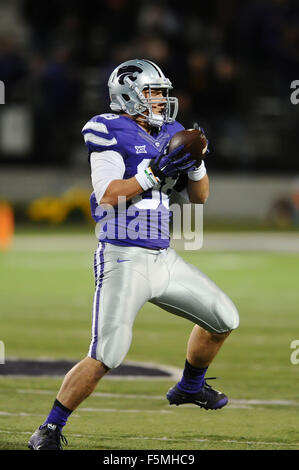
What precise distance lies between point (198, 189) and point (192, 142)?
1.43 feet

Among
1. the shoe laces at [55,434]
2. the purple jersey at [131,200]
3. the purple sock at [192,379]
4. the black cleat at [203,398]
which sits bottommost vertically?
→ the black cleat at [203,398]

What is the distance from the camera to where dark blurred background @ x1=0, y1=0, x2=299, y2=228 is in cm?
1750

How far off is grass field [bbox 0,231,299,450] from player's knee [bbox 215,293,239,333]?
1.56ft

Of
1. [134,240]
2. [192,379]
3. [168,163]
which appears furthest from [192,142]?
[192,379]

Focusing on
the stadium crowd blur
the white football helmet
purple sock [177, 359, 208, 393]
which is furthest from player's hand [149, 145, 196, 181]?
the stadium crowd blur

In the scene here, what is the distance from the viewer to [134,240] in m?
5.09

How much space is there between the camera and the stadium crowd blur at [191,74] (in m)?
17.5

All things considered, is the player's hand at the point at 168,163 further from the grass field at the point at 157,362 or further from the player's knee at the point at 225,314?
the grass field at the point at 157,362

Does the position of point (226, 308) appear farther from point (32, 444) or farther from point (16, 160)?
point (16, 160)

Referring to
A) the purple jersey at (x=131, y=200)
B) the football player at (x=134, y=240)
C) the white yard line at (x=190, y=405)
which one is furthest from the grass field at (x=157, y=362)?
the purple jersey at (x=131, y=200)

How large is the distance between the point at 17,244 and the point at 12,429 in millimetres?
9855

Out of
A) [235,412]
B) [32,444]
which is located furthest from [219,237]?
[32,444]

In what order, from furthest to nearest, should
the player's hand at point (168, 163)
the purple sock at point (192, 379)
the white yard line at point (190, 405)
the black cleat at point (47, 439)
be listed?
1. the white yard line at point (190, 405)
2. the purple sock at point (192, 379)
3. the player's hand at point (168, 163)
4. the black cleat at point (47, 439)

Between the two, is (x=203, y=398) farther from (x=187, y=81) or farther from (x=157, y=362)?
(x=187, y=81)
